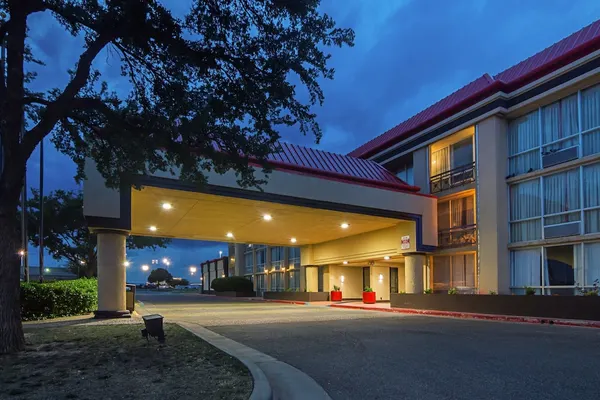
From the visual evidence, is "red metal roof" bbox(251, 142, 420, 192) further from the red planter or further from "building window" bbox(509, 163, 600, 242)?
the red planter

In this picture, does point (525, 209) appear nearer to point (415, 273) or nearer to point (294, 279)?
point (415, 273)

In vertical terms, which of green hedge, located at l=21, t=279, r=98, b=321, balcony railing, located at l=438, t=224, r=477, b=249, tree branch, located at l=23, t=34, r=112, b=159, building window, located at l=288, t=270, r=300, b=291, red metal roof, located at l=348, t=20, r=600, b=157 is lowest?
building window, located at l=288, t=270, r=300, b=291

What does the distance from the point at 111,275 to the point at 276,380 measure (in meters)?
12.1

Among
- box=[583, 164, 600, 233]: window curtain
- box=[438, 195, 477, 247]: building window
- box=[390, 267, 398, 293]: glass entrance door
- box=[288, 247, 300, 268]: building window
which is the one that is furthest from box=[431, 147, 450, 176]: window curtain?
box=[288, 247, 300, 268]: building window

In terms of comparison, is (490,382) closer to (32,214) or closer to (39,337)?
(39,337)

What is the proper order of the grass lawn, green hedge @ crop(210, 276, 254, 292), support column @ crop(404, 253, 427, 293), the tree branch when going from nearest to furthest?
the grass lawn, the tree branch, support column @ crop(404, 253, 427, 293), green hedge @ crop(210, 276, 254, 292)

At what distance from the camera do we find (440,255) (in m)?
26.0

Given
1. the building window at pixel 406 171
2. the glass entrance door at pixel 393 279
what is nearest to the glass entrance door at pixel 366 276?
the glass entrance door at pixel 393 279

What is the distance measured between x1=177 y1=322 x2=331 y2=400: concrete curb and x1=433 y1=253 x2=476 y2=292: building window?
57.2 feet

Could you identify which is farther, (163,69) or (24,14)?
(163,69)

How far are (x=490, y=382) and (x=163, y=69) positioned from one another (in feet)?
29.3

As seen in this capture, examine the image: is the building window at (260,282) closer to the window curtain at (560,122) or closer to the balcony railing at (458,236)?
the balcony railing at (458,236)

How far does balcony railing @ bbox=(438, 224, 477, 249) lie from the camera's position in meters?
23.4

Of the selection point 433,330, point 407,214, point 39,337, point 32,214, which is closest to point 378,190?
point 407,214
